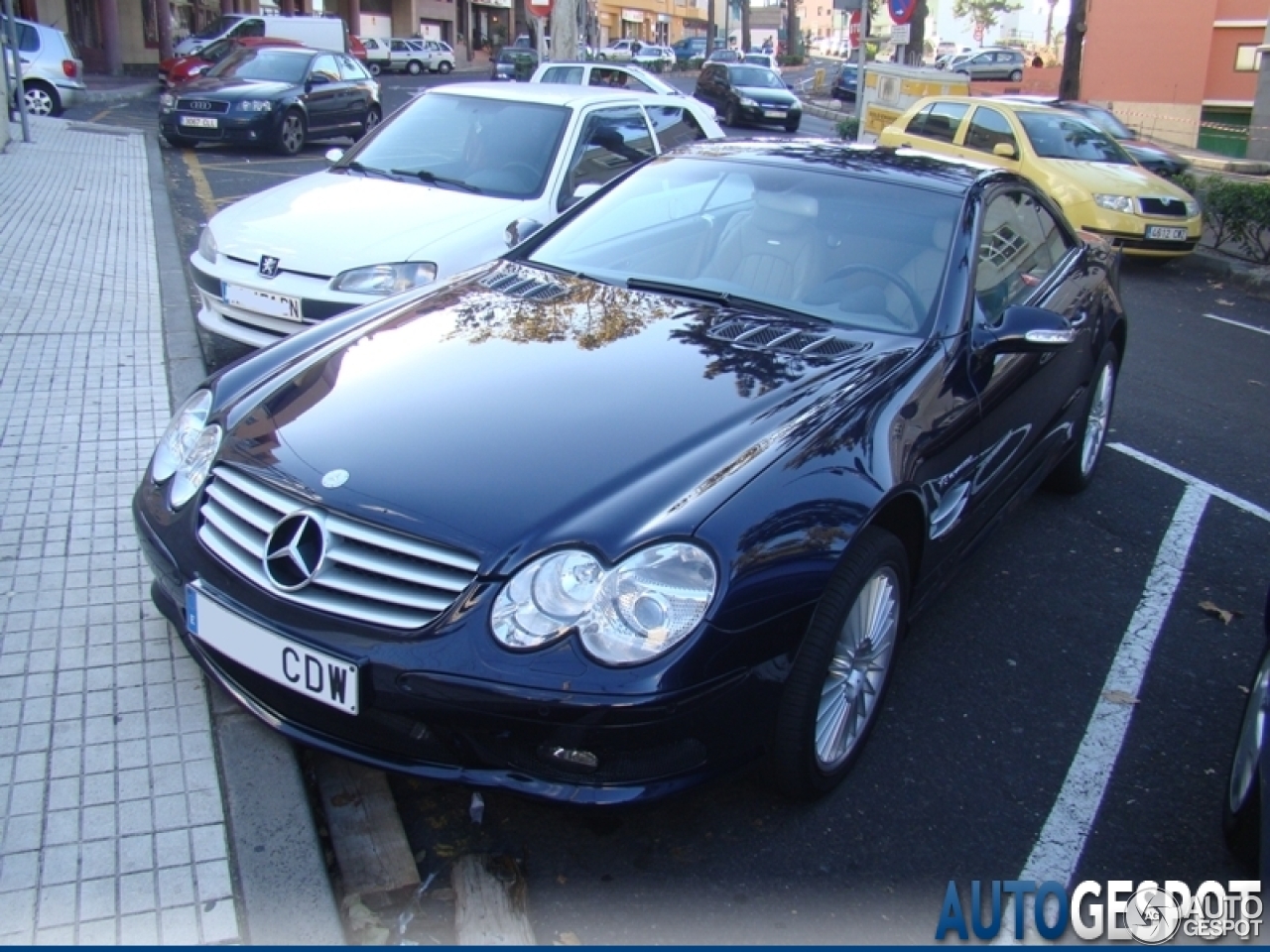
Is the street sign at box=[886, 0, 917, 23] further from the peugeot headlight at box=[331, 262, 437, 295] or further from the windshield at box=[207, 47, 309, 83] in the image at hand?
the peugeot headlight at box=[331, 262, 437, 295]

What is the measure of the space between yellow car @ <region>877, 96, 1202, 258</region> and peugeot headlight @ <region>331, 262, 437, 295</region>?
6.98m

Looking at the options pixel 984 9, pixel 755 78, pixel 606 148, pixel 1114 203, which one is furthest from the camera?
pixel 984 9

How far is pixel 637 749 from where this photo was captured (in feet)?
8.07

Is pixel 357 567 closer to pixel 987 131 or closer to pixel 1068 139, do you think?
pixel 987 131

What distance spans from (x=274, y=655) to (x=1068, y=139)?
12241mm

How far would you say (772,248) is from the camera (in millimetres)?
3969

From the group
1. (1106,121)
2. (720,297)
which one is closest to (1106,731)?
(720,297)

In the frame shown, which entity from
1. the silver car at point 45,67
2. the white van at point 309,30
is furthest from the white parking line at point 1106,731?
the white van at point 309,30

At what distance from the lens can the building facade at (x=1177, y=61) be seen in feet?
109

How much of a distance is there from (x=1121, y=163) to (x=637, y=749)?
12.1m

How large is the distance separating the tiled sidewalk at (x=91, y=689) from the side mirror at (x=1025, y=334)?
2.59 meters

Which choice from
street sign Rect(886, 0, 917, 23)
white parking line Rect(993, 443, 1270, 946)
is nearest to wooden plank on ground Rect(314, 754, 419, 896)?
white parking line Rect(993, 443, 1270, 946)

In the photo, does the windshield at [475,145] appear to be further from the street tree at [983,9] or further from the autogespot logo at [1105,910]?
the street tree at [983,9]

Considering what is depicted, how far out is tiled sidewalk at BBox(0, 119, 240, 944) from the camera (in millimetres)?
2500
